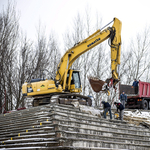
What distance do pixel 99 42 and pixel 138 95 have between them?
7.40 metres

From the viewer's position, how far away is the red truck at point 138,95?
20078 mm

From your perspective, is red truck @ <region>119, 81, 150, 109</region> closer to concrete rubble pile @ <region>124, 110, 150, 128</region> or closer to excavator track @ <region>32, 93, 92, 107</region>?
concrete rubble pile @ <region>124, 110, 150, 128</region>

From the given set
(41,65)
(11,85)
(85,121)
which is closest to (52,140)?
(85,121)

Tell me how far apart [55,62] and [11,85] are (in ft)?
26.5

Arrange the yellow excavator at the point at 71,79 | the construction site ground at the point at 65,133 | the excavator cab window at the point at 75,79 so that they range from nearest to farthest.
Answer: the construction site ground at the point at 65,133 < the yellow excavator at the point at 71,79 < the excavator cab window at the point at 75,79

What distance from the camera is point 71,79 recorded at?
52.3 feet

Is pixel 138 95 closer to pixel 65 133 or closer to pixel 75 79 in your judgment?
pixel 75 79

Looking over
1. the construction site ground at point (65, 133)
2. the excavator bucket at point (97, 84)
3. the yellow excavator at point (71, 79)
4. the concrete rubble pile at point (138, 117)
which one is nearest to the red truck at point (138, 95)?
the concrete rubble pile at point (138, 117)

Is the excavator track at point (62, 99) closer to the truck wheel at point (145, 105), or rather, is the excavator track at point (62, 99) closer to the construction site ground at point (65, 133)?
the construction site ground at point (65, 133)

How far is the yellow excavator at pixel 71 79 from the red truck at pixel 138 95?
557 cm

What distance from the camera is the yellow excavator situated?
47.0 ft

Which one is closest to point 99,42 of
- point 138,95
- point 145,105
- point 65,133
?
point 138,95

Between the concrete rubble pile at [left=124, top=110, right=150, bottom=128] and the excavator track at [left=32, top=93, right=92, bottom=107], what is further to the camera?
the concrete rubble pile at [left=124, top=110, right=150, bottom=128]

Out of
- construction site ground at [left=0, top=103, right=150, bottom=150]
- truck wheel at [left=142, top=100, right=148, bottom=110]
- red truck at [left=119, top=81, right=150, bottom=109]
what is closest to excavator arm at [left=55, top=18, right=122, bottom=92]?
construction site ground at [left=0, top=103, right=150, bottom=150]
